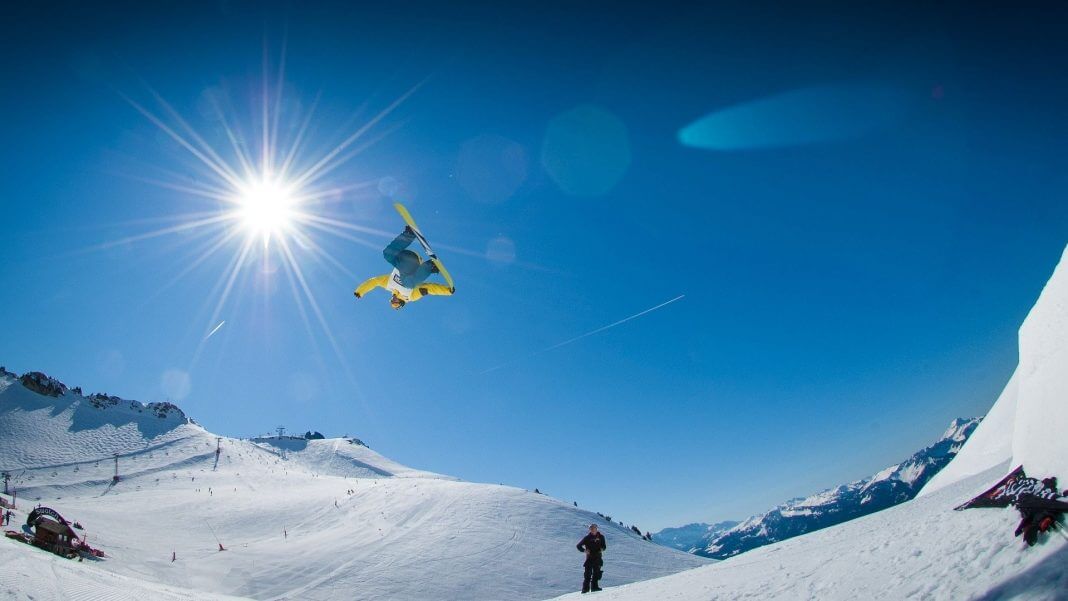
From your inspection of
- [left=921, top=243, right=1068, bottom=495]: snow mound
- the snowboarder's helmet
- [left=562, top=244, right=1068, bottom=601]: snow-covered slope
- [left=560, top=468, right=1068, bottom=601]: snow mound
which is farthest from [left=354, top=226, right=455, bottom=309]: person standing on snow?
[left=921, top=243, right=1068, bottom=495]: snow mound

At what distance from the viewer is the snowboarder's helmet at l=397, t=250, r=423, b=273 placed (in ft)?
46.5

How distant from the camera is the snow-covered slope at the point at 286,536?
18719mm

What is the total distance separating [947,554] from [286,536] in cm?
3336

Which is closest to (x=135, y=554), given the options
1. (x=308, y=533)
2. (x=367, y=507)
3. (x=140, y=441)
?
(x=308, y=533)

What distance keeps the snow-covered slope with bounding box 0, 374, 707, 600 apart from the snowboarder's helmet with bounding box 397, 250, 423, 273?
31.7 feet

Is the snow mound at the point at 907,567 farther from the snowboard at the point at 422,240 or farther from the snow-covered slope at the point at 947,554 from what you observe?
the snowboard at the point at 422,240

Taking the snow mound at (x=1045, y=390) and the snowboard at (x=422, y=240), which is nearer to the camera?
the snow mound at (x=1045, y=390)

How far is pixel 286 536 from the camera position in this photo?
93.7 ft

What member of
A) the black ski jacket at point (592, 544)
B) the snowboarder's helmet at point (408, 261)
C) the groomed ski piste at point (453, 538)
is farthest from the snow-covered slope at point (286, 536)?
the snowboarder's helmet at point (408, 261)

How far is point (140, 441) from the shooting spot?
209ft

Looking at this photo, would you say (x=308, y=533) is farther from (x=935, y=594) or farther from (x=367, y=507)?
(x=935, y=594)

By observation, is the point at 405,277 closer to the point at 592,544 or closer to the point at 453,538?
the point at 592,544

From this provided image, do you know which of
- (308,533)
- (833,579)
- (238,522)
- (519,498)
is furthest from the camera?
(519,498)

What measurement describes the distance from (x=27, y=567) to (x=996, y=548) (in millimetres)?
17148
